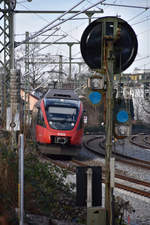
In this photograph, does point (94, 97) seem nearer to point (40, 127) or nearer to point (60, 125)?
point (60, 125)

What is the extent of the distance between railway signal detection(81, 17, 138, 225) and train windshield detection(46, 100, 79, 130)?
29.7 ft

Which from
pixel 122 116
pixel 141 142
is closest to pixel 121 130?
pixel 122 116

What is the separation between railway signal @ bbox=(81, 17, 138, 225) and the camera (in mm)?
6234

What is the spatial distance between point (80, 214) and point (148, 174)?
6.21m

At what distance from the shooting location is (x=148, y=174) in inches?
520

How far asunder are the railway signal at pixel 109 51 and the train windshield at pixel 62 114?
905 centimetres

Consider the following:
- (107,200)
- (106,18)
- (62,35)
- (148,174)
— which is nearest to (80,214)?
(107,200)

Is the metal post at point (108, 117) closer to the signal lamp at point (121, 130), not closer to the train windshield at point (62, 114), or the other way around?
the signal lamp at point (121, 130)

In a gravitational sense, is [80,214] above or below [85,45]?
below

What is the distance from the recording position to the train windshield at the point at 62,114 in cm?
1555

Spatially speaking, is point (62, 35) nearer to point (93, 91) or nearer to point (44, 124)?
point (44, 124)

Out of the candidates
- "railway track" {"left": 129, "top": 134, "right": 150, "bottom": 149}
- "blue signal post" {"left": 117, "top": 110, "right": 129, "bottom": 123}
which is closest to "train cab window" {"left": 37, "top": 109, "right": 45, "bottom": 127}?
"railway track" {"left": 129, "top": 134, "right": 150, "bottom": 149}

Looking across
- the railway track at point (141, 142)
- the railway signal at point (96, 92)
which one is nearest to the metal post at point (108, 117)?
the railway signal at point (96, 92)

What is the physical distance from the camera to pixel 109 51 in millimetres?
6281
